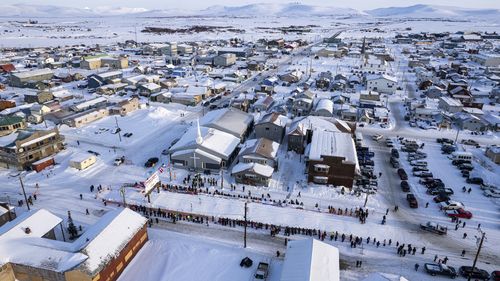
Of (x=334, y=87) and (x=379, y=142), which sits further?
(x=334, y=87)

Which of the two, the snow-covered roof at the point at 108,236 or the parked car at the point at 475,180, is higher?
the snow-covered roof at the point at 108,236

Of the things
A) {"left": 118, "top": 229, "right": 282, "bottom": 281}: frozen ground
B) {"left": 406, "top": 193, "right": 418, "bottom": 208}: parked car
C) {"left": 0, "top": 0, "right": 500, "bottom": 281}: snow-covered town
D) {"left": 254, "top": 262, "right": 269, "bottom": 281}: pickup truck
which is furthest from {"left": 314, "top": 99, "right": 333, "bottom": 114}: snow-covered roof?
{"left": 254, "top": 262, "right": 269, "bottom": 281}: pickup truck

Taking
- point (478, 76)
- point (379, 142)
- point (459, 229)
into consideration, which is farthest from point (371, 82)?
point (459, 229)

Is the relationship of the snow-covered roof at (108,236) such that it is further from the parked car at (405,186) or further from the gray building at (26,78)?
the gray building at (26,78)

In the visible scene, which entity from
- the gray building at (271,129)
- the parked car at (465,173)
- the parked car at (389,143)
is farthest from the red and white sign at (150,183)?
the parked car at (465,173)

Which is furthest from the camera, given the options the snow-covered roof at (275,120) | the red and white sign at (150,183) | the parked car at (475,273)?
the snow-covered roof at (275,120)

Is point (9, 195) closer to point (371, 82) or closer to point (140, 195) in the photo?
point (140, 195)

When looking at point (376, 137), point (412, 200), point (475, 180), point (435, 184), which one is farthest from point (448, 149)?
point (412, 200)
